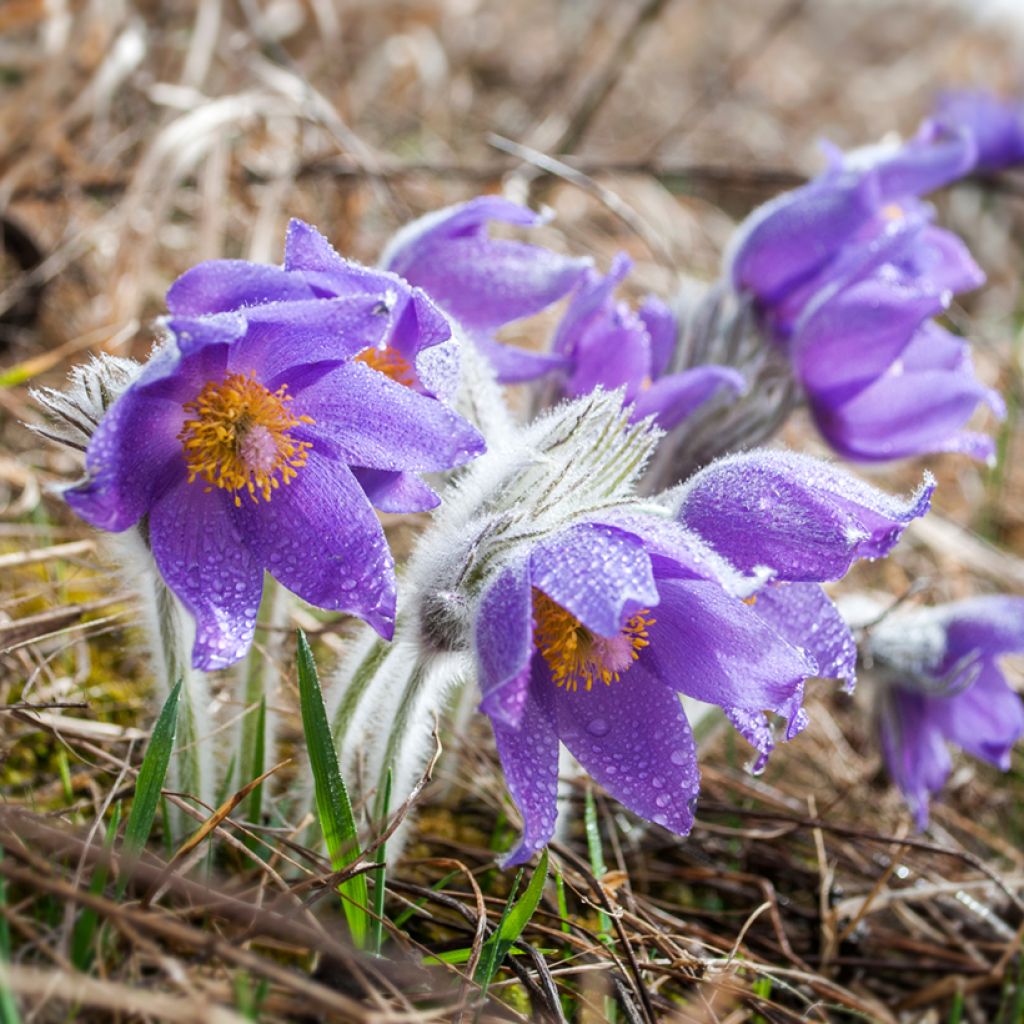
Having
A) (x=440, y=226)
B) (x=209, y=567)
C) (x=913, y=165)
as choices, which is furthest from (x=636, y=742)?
(x=913, y=165)

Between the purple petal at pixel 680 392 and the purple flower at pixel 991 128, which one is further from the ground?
the purple flower at pixel 991 128

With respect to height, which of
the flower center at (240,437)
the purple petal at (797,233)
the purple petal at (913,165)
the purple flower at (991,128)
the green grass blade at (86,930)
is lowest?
the green grass blade at (86,930)

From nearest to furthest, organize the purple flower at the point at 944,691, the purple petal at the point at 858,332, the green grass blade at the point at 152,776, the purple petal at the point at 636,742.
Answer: the green grass blade at the point at 152,776, the purple petal at the point at 636,742, the purple petal at the point at 858,332, the purple flower at the point at 944,691

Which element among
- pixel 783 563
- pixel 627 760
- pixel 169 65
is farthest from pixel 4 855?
pixel 169 65

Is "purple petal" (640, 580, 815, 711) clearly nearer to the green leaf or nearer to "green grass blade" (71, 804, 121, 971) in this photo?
the green leaf

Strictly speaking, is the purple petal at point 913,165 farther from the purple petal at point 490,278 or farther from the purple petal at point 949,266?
the purple petal at point 490,278

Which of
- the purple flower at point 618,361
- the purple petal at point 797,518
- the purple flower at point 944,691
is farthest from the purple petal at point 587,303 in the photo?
the purple flower at point 944,691

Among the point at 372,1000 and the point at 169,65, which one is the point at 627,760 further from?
the point at 169,65

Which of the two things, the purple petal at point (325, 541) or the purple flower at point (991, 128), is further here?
the purple flower at point (991, 128)
